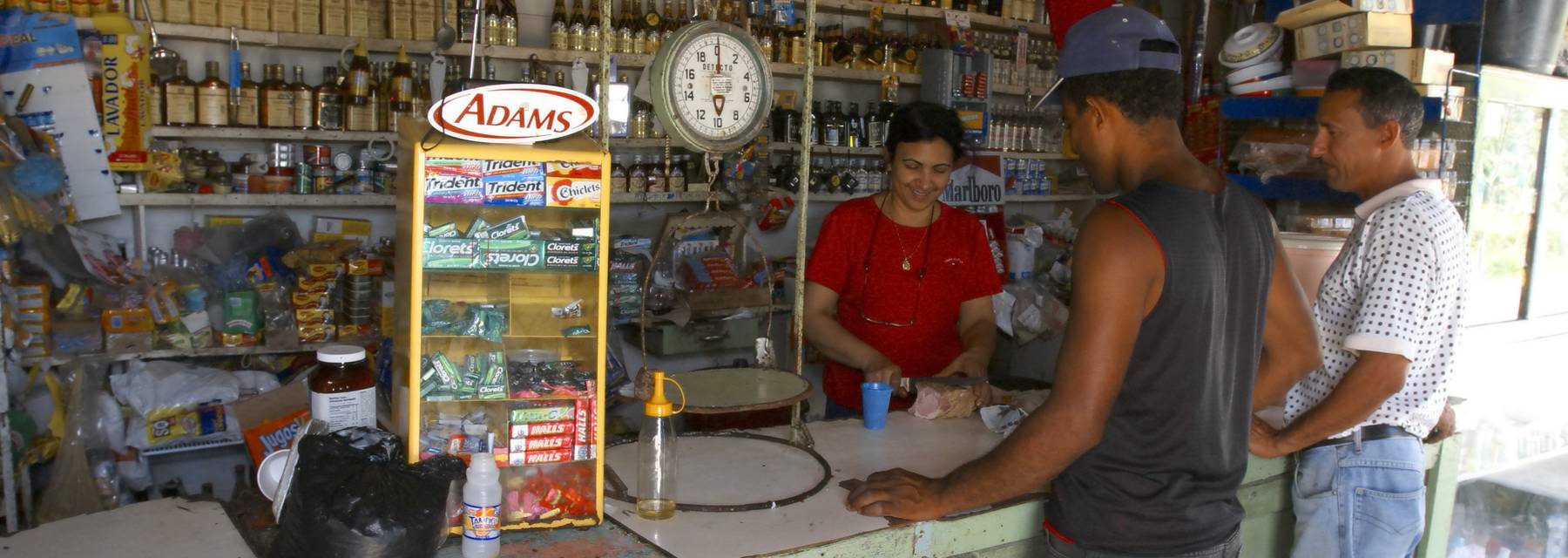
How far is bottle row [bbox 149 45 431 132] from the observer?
370 centimetres

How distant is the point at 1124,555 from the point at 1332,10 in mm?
2294

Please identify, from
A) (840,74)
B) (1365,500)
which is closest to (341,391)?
(1365,500)

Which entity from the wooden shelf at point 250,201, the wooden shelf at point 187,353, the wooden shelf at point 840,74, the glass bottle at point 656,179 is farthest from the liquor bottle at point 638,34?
the wooden shelf at point 187,353

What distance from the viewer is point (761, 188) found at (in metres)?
4.77

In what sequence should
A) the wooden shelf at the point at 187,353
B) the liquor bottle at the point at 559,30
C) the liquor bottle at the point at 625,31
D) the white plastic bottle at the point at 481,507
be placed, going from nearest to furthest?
the white plastic bottle at the point at 481,507 → the wooden shelf at the point at 187,353 → the liquor bottle at the point at 559,30 → the liquor bottle at the point at 625,31

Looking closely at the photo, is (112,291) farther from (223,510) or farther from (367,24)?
(223,510)

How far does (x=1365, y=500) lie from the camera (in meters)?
2.12

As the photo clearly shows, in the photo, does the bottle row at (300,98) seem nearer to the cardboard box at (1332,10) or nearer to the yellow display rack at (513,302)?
the yellow display rack at (513,302)

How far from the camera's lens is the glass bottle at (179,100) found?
3654 millimetres

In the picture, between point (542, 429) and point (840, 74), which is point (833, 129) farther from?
point (542, 429)

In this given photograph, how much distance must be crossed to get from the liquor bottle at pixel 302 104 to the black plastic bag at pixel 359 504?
275 cm

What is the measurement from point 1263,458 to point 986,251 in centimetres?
97

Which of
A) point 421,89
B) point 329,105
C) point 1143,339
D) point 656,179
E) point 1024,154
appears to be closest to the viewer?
point 1143,339

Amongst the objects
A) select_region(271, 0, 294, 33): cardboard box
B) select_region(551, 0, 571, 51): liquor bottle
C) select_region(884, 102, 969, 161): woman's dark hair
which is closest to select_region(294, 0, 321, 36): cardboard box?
select_region(271, 0, 294, 33): cardboard box
